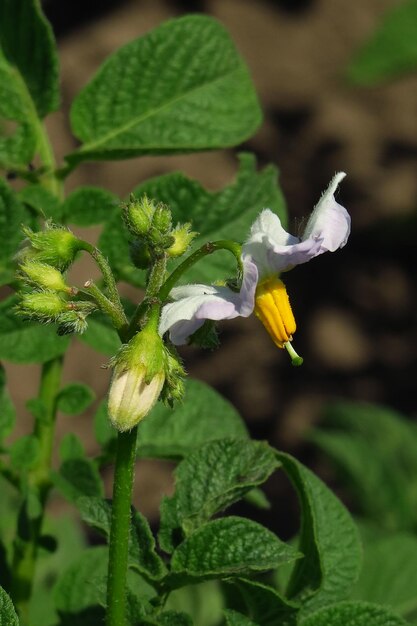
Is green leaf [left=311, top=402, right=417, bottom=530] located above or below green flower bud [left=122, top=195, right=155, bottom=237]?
below

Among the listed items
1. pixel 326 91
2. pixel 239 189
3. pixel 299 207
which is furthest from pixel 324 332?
pixel 239 189

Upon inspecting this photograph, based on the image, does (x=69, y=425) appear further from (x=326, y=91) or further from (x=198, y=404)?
(x=198, y=404)

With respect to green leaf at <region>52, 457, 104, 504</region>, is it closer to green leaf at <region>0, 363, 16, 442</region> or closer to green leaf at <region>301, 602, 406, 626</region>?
green leaf at <region>0, 363, 16, 442</region>

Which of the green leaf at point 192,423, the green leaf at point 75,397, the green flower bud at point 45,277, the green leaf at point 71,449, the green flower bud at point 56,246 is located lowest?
the green leaf at point 192,423

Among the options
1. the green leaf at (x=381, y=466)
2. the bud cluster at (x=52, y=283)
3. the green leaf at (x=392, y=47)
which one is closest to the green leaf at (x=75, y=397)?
the bud cluster at (x=52, y=283)

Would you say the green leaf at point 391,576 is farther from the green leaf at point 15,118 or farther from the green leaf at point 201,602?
the green leaf at point 15,118

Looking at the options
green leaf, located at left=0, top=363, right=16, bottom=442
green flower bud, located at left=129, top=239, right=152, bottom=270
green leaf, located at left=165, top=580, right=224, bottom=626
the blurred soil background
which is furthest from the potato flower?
the blurred soil background
